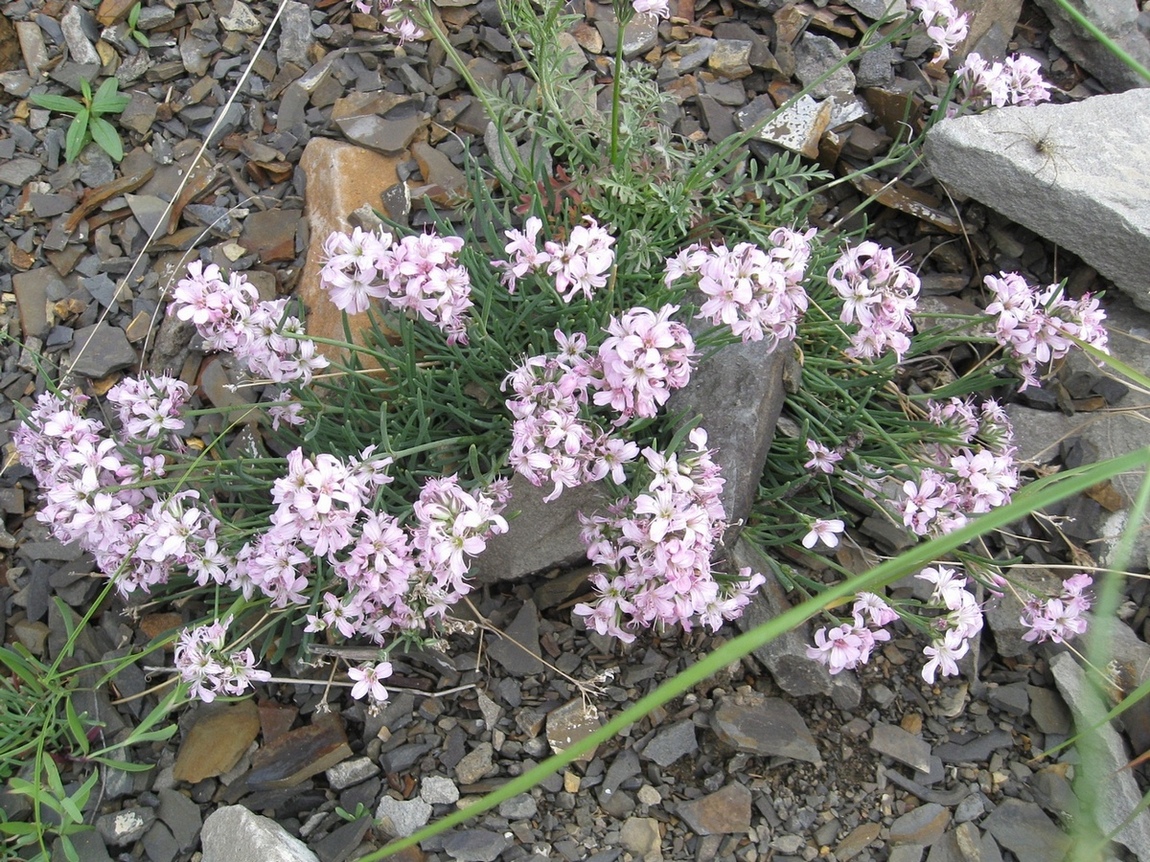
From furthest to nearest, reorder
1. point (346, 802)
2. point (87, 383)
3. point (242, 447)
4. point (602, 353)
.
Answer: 1. point (87, 383)
2. point (242, 447)
3. point (346, 802)
4. point (602, 353)

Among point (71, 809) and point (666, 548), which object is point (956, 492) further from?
point (71, 809)

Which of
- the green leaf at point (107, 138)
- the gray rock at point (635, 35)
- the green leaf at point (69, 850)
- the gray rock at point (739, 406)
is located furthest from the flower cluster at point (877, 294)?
the green leaf at point (107, 138)

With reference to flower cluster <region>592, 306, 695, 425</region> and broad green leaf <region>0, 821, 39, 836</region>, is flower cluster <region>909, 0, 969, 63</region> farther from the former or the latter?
broad green leaf <region>0, 821, 39, 836</region>

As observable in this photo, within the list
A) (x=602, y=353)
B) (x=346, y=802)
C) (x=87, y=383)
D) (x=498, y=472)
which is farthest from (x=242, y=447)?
(x=602, y=353)

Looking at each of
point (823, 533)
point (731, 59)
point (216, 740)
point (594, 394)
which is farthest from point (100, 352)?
point (731, 59)

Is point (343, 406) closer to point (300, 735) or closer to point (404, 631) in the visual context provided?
point (404, 631)

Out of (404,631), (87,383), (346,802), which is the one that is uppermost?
(404,631)

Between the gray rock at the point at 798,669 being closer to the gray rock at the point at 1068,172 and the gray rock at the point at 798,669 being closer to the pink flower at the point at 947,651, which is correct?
the pink flower at the point at 947,651

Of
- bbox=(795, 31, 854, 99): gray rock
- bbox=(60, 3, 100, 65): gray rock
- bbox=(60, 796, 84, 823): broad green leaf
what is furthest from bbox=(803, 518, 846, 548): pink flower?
bbox=(60, 3, 100, 65): gray rock
